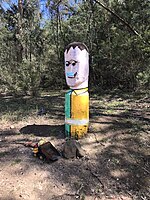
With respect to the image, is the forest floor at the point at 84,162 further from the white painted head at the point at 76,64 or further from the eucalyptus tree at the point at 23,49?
the eucalyptus tree at the point at 23,49

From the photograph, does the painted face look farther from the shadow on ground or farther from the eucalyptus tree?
the eucalyptus tree

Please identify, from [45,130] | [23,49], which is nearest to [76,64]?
[45,130]

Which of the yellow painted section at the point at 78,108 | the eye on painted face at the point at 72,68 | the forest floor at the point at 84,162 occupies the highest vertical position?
the eye on painted face at the point at 72,68

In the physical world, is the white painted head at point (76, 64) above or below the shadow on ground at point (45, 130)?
above

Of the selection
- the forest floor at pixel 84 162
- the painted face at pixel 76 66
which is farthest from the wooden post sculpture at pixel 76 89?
the forest floor at pixel 84 162

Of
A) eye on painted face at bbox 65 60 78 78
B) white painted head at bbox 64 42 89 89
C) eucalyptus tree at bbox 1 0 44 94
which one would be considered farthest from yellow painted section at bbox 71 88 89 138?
eucalyptus tree at bbox 1 0 44 94

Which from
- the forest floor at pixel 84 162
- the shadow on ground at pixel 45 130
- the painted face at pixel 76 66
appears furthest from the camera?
the shadow on ground at pixel 45 130

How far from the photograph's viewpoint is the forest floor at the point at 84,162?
2.64 metres

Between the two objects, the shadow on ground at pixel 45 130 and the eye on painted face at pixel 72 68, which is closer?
the eye on painted face at pixel 72 68

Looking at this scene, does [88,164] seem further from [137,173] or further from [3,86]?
[3,86]

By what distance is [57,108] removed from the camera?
21.3 feet

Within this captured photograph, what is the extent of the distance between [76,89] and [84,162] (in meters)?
1.29

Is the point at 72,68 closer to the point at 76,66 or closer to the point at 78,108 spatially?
the point at 76,66

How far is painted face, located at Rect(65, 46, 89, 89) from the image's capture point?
3.89m
